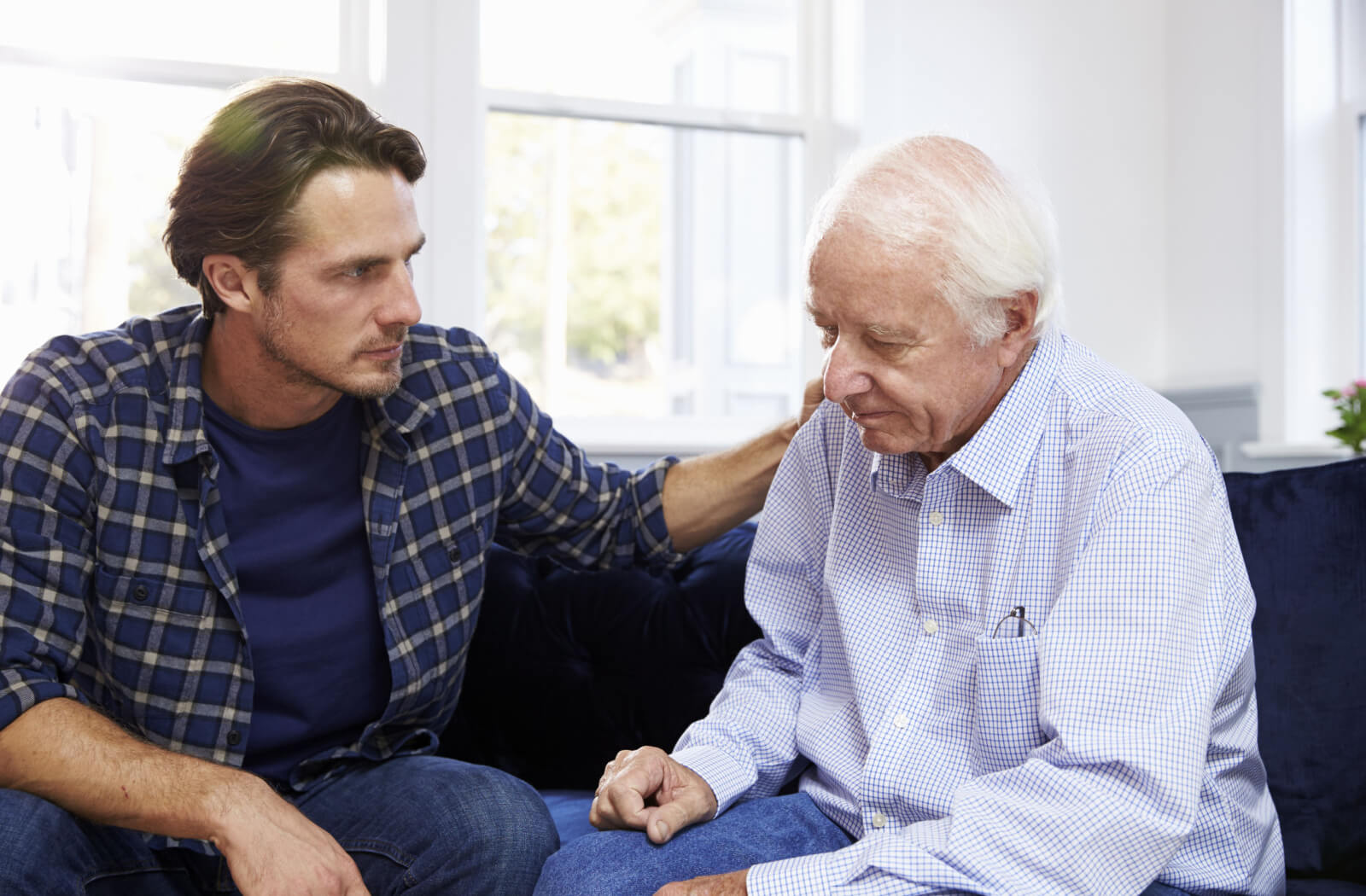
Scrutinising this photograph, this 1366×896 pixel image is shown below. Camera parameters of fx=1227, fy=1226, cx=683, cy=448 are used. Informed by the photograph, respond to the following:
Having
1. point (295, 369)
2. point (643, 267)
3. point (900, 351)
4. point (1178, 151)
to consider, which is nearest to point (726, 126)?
point (643, 267)

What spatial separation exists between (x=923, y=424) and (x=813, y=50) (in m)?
2.66

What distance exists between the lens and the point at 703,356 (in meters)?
3.74

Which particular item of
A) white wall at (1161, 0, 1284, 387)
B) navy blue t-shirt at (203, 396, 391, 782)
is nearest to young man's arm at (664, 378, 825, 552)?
navy blue t-shirt at (203, 396, 391, 782)

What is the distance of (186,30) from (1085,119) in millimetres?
2559

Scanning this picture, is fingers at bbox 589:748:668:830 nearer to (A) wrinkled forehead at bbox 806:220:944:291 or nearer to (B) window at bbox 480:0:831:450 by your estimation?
(A) wrinkled forehead at bbox 806:220:944:291

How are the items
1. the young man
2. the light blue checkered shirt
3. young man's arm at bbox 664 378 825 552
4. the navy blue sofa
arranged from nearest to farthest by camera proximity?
the light blue checkered shirt → the young man → the navy blue sofa → young man's arm at bbox 664 378 825 552

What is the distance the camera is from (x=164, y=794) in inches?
52.0

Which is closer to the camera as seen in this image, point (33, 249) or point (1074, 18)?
point (33, 249)

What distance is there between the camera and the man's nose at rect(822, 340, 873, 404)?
1.22 meters

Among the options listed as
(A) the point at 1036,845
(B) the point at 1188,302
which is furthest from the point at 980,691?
(B) the point at 1188,302

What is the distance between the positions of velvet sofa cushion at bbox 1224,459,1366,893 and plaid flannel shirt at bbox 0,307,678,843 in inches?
36.8

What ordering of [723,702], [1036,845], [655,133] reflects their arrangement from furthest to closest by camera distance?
[655,133] < [723,702] < [1036,845]

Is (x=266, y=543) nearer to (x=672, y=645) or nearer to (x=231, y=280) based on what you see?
(x=231, y=280)

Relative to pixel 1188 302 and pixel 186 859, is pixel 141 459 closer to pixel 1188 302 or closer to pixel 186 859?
pixel 186 859
